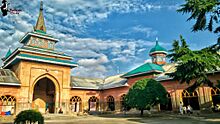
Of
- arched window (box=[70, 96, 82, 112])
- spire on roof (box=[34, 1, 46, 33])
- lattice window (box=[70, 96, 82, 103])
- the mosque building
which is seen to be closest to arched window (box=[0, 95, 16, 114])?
the mosque building

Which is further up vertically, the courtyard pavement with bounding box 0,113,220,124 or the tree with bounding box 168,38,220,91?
the tree with bounding box 168,38,220,91

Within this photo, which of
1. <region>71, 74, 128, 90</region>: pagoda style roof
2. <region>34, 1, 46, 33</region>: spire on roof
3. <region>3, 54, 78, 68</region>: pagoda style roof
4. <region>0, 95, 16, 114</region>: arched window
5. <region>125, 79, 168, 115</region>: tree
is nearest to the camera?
<region>125, 79, 168, 115</region>: tree

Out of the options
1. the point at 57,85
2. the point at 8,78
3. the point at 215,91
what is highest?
the point at 8,78

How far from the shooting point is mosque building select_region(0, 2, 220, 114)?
2495 cm

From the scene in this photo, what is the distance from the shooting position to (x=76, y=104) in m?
33.1

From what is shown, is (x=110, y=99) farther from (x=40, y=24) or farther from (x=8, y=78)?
(x=40, y=24)

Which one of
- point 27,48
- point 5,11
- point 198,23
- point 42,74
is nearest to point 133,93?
point 198,23

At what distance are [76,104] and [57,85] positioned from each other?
568cm

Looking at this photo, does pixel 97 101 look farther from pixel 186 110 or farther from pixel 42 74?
pixel 186 110

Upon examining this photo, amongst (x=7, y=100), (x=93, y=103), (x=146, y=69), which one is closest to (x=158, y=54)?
(x=146, y=69)

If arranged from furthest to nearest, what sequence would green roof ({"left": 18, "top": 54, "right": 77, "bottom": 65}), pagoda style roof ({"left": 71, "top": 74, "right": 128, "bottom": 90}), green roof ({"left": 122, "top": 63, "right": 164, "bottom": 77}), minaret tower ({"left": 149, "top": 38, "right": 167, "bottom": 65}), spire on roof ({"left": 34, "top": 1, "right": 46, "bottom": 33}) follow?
minaret tower ({"left": 149, "top": 38, "right": 167, "bottom": 65}) → spire on roof ({"left": 34, "top": 1, "right": 46, "bottom": 33}) → pagoda style roof ({"left": 71, "top": 74, "right": 128, "bottom": 90}) → green roof ({"left": 122, "top": 63, "right": 164, "bottom": 77}) → green roof ({"left": 18, "top": 54, "right": 77, "bottom": 65})

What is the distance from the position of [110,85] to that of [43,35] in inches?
516

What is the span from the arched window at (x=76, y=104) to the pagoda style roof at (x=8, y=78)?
951 centimetres

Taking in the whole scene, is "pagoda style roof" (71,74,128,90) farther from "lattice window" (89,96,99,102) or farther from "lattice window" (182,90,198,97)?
"lattice window" (182,90,198,97)
